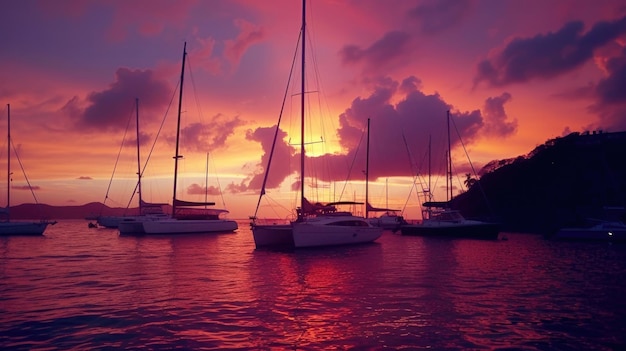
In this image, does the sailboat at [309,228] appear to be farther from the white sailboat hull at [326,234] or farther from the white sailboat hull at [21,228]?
the white sailboat hull at [21,228]

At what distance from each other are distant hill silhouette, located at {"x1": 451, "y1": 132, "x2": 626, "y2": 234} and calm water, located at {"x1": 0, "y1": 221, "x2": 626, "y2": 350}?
6098cm

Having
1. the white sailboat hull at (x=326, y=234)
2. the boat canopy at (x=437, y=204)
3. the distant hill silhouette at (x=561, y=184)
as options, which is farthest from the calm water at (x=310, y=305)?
the distant hill silhouette at (x=561, y=184)

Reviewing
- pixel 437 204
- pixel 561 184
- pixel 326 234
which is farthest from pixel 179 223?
pixel 561 184

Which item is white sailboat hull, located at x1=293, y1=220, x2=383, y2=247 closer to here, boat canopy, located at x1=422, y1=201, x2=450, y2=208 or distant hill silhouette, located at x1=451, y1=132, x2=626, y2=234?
boat canopy, located at x1=422, y1=201, x2=450, y2=208

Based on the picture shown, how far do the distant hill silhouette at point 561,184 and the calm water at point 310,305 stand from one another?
60982 mm

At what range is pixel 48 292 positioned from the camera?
63.7 feet

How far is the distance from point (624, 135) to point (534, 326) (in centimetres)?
9591

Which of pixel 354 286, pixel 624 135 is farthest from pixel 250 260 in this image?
pixel 624 135

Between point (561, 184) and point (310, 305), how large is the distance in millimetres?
90256

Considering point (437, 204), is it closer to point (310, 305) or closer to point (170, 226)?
point (170, 226)

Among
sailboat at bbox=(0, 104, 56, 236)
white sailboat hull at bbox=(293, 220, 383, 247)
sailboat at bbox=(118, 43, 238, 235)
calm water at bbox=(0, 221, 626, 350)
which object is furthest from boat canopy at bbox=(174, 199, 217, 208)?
calm water at bbox=(0, 221, 626, 350)

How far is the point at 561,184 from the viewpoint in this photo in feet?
303

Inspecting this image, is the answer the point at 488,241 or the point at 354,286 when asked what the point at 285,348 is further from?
the point at 488,241

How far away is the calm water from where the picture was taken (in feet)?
40.5
